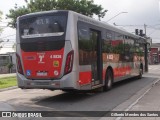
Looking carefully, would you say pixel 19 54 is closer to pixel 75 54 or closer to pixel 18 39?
pixel 18 39

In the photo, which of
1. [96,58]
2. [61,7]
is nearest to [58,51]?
[96,58]

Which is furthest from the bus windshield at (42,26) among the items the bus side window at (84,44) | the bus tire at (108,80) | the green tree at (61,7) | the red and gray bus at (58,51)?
the green tree at (61,7)

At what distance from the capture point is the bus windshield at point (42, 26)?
13.3m

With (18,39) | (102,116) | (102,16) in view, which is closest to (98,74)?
(18,39)

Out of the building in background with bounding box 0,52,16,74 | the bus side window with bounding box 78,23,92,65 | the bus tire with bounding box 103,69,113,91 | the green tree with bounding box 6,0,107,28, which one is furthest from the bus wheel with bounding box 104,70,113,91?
the building in background with bounding box 0,52,16,74

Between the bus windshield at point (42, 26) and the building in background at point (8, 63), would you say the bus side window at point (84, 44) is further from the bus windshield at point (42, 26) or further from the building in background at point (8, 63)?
the building in background at point (8, 63)

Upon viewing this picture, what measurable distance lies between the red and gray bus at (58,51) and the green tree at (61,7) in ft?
66.4

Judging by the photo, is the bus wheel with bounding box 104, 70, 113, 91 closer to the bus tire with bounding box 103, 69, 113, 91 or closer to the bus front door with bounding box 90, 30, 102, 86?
the bus tire with bounding box 103, 69, 113, 91

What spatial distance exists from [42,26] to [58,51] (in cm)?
124

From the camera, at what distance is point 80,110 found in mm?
11477

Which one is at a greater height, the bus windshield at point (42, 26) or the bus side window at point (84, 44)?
the bus windshield at point (42, 26)

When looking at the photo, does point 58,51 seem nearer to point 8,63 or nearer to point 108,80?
point 108,80

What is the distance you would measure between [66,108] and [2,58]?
2347 inches

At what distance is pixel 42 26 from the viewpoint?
13734 millimetres
